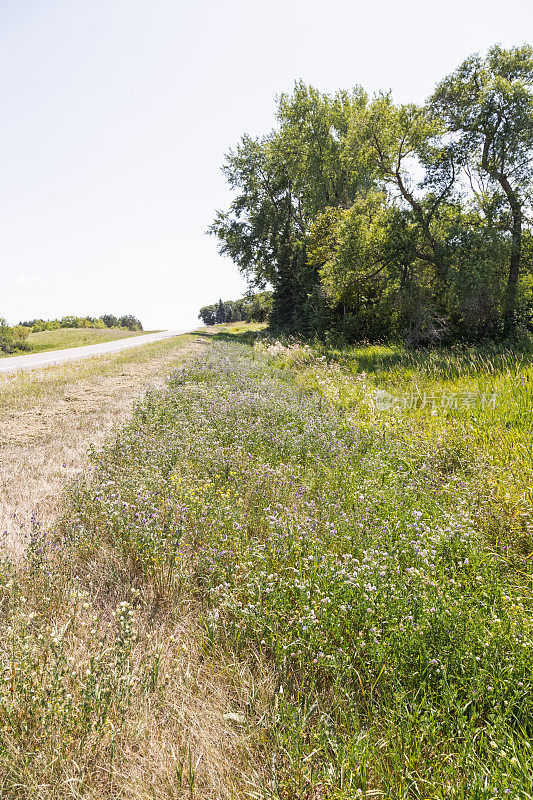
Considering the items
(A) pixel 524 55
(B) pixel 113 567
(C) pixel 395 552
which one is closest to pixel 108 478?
(B) pixel 113 567

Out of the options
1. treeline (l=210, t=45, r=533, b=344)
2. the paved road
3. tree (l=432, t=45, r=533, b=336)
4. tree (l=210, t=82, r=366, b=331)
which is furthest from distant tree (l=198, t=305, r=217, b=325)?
tree (l=432, t=45, r=533, b=336)

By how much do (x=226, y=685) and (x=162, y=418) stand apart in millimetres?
5017

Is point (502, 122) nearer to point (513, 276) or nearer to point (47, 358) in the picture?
point (513, 276)

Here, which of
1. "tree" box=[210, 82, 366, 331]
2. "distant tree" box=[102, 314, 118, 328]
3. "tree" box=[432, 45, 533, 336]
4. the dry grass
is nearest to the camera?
the dry grass

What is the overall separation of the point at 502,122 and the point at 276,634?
19.5m

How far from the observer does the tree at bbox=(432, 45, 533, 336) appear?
1292 cm

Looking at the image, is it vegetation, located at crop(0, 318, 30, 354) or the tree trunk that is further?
vegetation, located at crop(0, 318, 30, 354)

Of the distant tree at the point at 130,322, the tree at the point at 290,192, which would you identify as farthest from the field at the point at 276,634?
the distant tree at the point at 130,322

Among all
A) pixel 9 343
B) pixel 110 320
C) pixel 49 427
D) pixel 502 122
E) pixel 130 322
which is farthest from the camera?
pixel 130 322

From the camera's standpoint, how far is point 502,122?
1342 centimetres

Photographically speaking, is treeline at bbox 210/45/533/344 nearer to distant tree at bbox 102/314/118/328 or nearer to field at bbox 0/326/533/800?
field at bbox 0/326/533/800

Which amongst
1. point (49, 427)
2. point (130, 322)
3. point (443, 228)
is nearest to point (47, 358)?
point (49, 427)

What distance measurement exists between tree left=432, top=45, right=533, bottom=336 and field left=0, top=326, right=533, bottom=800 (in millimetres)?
13282

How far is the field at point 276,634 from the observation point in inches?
61.8
